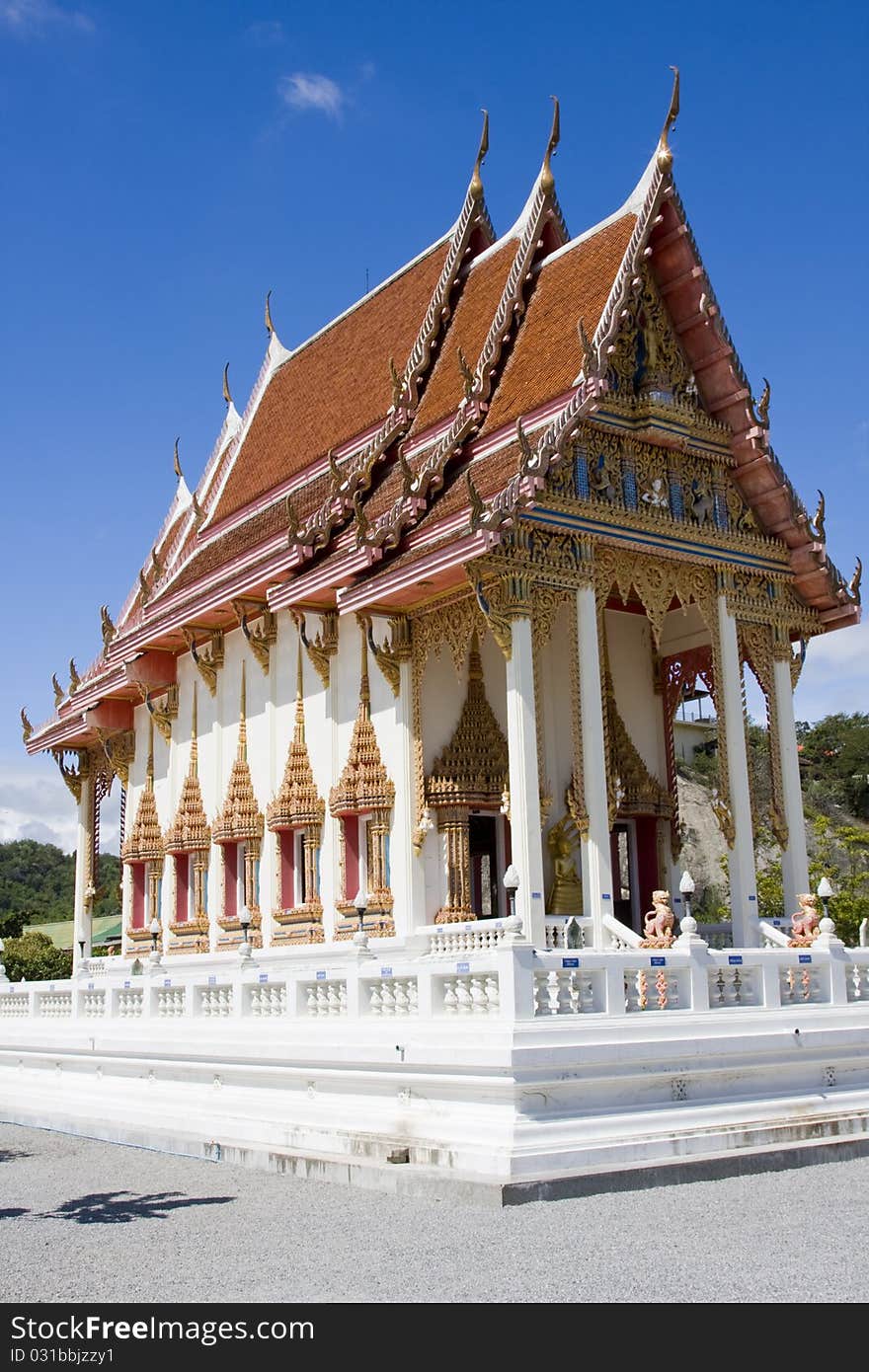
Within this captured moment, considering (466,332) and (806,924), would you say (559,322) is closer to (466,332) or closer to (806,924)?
(466,332)

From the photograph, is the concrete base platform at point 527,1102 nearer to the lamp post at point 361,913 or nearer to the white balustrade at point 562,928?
the lamp post at point 361,913

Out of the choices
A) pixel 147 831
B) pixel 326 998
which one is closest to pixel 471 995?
pixel 326 998

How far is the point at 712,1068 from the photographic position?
951 centimetres

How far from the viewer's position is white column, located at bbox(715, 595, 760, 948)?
13.4 metres

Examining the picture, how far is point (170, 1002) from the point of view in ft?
42.3

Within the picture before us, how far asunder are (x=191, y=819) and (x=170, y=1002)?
4393 millimetres

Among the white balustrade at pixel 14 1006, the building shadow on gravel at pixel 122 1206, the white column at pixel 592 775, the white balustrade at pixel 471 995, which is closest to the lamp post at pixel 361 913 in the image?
the white balustrade at pixel 471 995

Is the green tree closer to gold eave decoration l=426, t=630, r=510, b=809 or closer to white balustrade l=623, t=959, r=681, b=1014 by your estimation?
gold eave decoration l=426, t=630, r=510, b=809

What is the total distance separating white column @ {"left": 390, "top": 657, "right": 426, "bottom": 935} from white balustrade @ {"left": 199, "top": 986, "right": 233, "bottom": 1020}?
1.98 meters

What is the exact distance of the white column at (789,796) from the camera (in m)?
14.4

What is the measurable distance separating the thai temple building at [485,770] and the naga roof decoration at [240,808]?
0.07 metres
